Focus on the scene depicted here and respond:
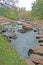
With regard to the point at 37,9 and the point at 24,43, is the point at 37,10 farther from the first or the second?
the point at 24,43

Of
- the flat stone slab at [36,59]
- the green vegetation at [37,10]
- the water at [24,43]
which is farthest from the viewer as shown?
the green vegetation at [37,10]

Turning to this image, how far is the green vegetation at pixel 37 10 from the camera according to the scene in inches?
1719

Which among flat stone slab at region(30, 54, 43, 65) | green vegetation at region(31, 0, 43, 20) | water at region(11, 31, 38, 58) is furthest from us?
green vegetation at region(31, 0, 43, 20)

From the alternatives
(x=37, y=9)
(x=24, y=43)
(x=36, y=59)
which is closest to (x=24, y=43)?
(x=24, y=43)

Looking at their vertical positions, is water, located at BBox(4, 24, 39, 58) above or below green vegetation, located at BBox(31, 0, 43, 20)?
below

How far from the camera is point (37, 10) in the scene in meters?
44.7

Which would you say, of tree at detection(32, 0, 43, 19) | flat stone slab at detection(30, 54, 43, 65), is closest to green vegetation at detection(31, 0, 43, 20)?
tree at detection(32, 0, 43, 19)

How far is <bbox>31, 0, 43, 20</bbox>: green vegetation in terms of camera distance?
4366 centimetres

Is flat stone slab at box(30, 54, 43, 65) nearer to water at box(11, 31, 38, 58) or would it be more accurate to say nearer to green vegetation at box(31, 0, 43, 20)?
water at box(11, 31, 38, 58)

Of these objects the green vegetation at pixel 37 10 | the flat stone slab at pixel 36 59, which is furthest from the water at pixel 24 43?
the green vegetation at pixel 37 10

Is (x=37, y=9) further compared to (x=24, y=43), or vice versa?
(x=37, y=9)

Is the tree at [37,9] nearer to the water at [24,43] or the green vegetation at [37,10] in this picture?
the green vegetation at [37,10]

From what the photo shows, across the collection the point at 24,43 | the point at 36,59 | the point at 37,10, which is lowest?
the point at 24,43

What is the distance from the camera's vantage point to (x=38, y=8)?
4412 centimetres
